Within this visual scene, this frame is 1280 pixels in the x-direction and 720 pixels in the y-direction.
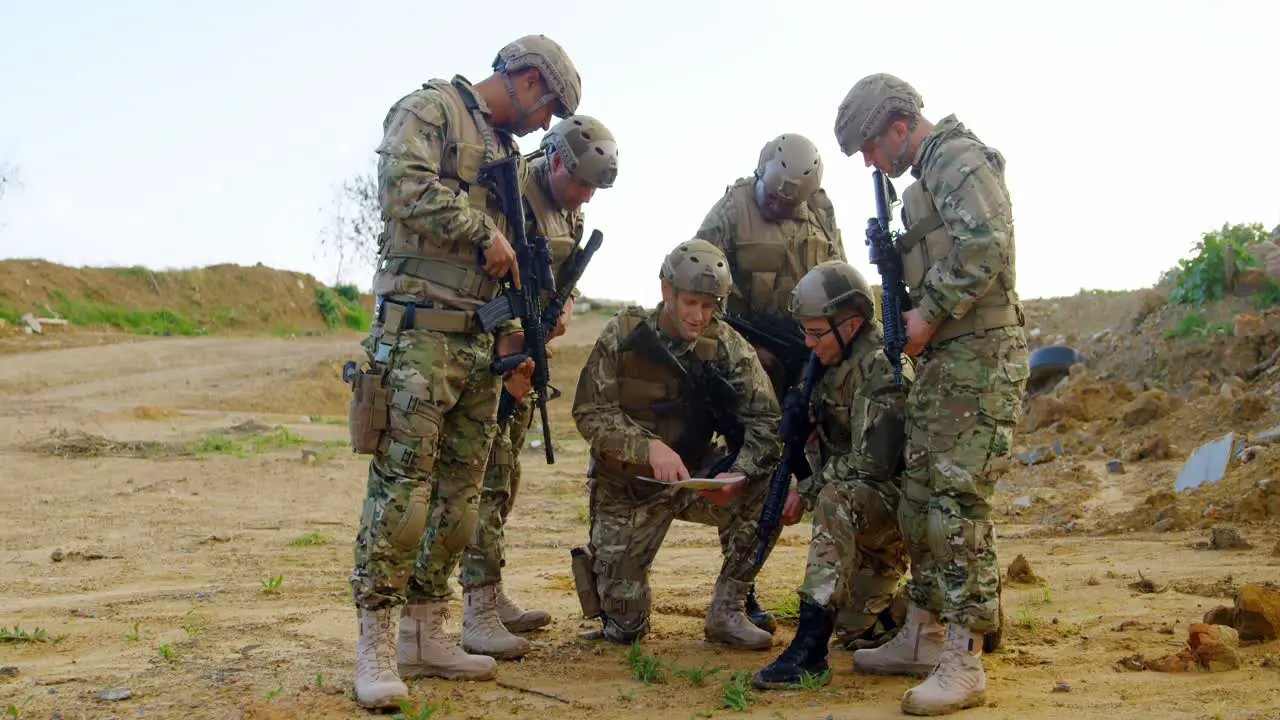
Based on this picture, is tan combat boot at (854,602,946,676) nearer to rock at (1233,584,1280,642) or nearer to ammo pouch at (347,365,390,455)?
rock at (1233,584,1280,642)

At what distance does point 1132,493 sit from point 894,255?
575 cm

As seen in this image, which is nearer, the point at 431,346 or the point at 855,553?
the point at 431,346

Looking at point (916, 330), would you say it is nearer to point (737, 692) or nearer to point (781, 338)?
point (737, 692)

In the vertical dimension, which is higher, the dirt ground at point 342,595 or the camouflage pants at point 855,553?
the camouflage pants at point 855,553

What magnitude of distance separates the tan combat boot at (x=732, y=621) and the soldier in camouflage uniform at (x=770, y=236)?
1.43 m

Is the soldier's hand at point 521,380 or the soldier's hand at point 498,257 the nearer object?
the soldier's hand at point 498,257

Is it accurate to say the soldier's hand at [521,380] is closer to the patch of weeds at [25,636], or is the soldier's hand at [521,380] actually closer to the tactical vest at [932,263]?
the tactical vest at [932,263]

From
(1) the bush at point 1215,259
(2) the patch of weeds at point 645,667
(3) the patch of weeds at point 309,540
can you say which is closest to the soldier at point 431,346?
(2) the patch of weeds at point 645,667

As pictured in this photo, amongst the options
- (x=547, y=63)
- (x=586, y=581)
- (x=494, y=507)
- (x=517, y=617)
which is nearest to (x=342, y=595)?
(x=517, y=617)

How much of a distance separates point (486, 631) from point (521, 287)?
1634mm

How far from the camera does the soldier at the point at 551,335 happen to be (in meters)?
5.60

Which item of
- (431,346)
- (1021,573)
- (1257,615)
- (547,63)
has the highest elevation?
(547,63)

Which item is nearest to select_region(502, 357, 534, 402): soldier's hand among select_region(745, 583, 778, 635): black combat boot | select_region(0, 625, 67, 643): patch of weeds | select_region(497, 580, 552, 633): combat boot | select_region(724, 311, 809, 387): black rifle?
select_region(497, 580, 552, 633): combat boot

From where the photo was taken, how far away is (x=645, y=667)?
5117mm
